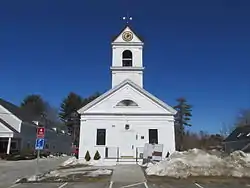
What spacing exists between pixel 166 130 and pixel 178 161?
1042 cm

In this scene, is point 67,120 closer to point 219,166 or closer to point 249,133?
point 249,133

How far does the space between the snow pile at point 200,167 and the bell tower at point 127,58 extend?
13910 millimetres

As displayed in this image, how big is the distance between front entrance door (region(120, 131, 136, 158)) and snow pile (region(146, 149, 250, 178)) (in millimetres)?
8633

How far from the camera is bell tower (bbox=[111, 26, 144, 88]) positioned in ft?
116

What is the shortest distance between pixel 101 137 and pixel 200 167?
12689mm

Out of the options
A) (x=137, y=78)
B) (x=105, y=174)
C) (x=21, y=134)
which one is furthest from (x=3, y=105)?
(x=105, y=174)

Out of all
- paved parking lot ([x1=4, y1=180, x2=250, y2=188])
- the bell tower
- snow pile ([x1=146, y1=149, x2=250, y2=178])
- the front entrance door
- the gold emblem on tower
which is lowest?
paved parking lot ([x1=4, y1=180, x2=250, y2=188])

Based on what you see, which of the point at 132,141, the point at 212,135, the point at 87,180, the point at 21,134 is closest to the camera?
the point at 87,180

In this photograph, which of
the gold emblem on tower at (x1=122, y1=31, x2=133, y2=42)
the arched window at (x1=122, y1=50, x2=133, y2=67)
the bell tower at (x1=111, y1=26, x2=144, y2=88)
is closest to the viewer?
the bell tower at (x1=111, y1=26, x2=144, y2=88)

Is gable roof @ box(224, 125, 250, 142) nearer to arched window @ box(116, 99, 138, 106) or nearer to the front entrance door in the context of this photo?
arched window @ box(116, 99, 138, 106)

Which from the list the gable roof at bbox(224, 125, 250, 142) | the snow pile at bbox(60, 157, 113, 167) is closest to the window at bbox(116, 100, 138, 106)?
the snow pile at bbox(60, 157, 113, 167)

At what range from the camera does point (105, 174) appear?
20.8 meters

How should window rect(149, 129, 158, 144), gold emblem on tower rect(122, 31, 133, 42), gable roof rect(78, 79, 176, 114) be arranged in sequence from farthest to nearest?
gold emblem on tower rect(122, 31, 133, 42), gable roof rect(78, 79, 176, 114), window rect(149, 129, 158, 144)

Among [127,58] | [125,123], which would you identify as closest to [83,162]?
[125,123]
